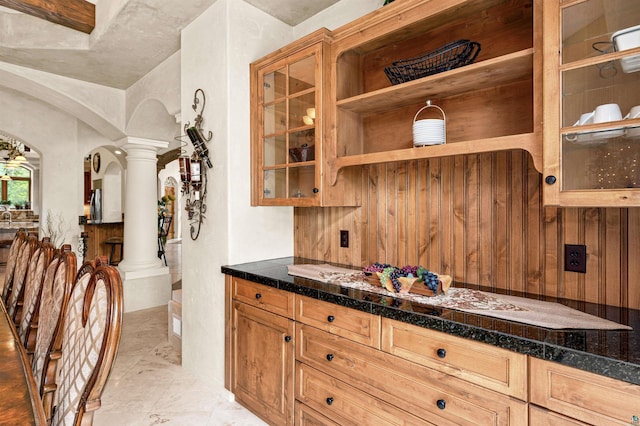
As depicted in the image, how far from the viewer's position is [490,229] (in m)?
1.75

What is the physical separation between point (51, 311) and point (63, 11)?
2.60 m

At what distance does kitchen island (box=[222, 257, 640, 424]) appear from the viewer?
0.99 m

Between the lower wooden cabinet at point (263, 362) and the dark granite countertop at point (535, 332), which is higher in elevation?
the dark granite countertop at point (535, 332)

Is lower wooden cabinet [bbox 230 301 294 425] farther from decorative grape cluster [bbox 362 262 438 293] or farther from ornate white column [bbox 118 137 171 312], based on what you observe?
ornate white column [bbox 118 137 171 312]

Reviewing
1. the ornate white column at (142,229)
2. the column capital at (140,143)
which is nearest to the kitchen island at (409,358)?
the ornate white column at (142,229)

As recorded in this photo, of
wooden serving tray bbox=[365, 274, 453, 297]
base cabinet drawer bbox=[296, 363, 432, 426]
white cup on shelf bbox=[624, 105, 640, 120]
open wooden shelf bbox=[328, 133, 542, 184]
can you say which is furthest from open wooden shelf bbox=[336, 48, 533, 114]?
base cabinet drawer bbox=[296, 363, 432, 426]

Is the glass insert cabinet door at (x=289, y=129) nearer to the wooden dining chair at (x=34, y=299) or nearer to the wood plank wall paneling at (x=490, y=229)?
the wood plank wall paneling at (x=490, y=229)

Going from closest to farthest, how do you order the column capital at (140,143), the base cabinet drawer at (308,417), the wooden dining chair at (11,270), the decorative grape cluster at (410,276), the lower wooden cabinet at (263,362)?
the decorative grape cluster at (410,276)
the base cabinet drawer at (308,417)
the lower wooden cabinet at (263,362)
the wooden dining chair at (11,270)
the column capital at (140,143)

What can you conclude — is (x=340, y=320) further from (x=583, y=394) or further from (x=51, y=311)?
(x=51, y=311)

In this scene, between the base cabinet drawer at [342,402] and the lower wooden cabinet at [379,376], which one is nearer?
the lower wooden cabinet at [379,376]

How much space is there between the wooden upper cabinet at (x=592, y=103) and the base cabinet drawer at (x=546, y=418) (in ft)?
2.27

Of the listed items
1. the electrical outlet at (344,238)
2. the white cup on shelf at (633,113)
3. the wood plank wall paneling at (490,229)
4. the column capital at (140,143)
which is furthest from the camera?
the column capital at (140,143)

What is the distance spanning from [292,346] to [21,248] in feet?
6.87

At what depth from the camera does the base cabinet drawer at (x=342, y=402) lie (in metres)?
1.45
